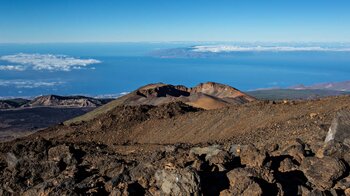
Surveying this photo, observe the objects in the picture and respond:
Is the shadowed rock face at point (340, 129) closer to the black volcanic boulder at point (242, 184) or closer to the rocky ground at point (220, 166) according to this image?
the rocky ground at point (220, 166)

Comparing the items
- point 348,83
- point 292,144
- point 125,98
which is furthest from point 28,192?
point 348,83

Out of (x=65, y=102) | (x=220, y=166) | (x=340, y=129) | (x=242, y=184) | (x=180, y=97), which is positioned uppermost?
(x=340, y=129)

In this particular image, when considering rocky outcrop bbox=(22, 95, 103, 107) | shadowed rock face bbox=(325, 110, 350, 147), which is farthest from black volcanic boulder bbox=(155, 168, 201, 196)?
rocky outcrop bbox=(22, 95, 103, 107)

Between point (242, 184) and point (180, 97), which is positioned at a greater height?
point (242, 184)

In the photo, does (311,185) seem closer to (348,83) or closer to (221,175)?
(221,175)

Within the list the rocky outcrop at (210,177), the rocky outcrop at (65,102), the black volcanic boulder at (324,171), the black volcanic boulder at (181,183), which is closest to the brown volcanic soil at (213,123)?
the rocky outcrop at (210,177)

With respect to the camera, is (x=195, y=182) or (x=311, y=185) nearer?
(x=195, y=182)

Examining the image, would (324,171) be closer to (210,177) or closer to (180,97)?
(210,177)

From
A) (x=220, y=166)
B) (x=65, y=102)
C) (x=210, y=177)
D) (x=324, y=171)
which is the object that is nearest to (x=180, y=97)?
(x=65, y=102)
